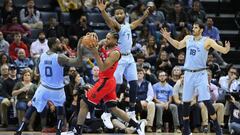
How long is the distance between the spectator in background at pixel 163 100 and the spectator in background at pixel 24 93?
3.08 metres

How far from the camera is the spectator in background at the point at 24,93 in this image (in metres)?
17.1

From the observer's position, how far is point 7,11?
20.0 meters

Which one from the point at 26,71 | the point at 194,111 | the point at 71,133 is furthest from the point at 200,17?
the point at 71,133

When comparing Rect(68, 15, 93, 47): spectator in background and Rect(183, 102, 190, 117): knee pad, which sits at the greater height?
Rect(68, 15, 93, 47): spectator in background

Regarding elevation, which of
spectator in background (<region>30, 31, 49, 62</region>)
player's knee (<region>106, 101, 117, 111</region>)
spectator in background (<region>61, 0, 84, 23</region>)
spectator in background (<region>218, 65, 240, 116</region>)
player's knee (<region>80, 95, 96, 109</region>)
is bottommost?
spectator in background (<region>218, 65, 240, 116</region>)

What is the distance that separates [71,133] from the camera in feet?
47.9

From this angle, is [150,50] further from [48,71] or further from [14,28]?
[48,71]

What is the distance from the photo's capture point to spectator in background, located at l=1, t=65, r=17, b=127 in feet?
56.9

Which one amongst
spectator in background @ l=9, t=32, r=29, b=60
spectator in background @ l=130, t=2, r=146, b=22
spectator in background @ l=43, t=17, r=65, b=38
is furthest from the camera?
spectator in background @ l=130, t=2, r=146, b=22

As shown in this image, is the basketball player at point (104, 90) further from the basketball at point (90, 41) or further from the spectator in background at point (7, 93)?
the spectator in background at point (7, 93)

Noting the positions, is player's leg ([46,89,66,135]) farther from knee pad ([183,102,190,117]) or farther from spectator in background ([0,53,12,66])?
spectator in background ([0,53,12,66])

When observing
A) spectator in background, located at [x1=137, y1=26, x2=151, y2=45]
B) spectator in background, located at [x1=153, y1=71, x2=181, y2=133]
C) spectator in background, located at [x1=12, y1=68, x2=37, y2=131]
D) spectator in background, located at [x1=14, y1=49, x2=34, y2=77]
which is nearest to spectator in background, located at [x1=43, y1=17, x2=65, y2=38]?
→ spectator in background, located at [x1=14, y1=49, x2=34, y2=77]

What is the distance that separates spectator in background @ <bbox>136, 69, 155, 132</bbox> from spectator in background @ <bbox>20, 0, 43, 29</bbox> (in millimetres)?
3803

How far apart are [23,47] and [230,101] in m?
5.67
